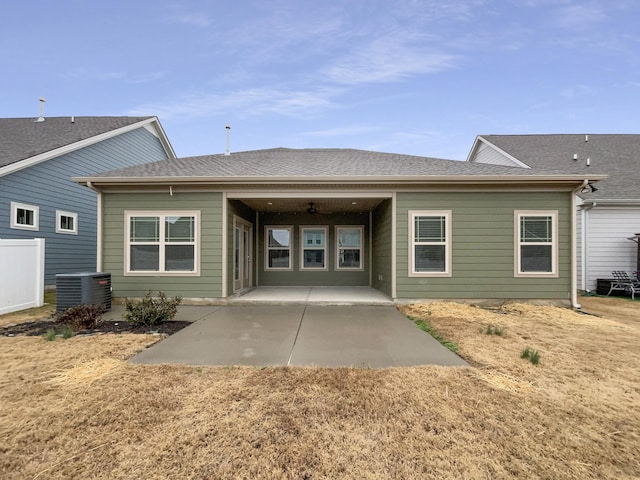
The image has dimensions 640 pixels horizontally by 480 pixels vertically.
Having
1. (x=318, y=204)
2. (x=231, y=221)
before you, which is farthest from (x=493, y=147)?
(x=231, y=221)

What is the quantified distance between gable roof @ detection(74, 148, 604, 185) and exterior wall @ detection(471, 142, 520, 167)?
6.68 metres

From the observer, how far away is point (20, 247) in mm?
6543

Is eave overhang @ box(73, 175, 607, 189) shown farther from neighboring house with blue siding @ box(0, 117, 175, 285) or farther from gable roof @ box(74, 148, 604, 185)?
neighboring house with blue siding @ box(0, 117, 175, 285)

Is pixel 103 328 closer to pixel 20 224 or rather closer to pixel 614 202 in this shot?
pixel 20 224

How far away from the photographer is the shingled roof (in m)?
9.10

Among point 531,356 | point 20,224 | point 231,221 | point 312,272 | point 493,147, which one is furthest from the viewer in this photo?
point 493,147

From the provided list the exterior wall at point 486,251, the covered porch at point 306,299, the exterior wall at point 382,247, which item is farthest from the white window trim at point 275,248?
the exterior wall at point 486,251

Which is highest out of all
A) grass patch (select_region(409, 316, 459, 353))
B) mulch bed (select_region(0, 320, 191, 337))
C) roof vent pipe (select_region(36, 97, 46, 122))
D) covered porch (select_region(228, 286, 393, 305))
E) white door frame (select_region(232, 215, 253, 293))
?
roof vent pipe (select_region(36, 97, 46, 122))

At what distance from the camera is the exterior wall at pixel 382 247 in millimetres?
7824

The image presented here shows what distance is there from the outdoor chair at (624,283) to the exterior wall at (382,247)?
22.7ft

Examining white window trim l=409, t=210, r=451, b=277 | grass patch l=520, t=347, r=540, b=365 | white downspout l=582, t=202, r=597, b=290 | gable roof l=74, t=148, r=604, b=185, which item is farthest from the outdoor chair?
grass patch l=520, t=347, r=540, b=365

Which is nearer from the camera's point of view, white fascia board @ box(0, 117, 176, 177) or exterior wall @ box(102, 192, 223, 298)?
exterior wall @ box(102, 192, 223, 298)

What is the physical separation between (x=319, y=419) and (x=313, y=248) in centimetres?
842

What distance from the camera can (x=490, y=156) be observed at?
48.9ft
